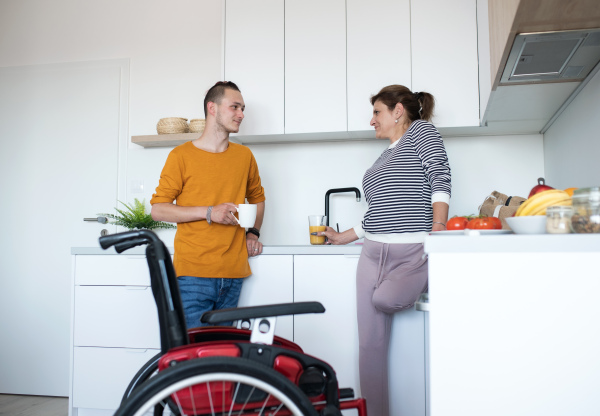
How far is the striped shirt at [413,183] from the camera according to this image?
1892 millimetres

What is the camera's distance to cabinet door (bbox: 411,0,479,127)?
2.59m

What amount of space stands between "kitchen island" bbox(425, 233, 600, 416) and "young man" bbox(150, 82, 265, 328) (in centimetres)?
112

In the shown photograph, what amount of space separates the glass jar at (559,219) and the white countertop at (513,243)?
0.13ft

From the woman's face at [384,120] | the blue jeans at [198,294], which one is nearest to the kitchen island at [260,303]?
the blue jeans at [198,294]

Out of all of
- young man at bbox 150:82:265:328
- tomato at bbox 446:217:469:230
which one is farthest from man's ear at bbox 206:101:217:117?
tomato at bbox 446:217:469:230

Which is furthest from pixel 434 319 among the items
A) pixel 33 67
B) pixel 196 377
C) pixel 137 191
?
pixel 33 67

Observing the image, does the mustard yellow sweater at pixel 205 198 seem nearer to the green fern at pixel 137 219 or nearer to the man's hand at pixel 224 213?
the man's hand at pixel 224 213

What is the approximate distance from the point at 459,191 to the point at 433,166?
1059mm

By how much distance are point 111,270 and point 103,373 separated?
1.58ft

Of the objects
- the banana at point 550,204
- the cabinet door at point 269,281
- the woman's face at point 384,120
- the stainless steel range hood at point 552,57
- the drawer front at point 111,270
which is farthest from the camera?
the drawer front at point 111,270

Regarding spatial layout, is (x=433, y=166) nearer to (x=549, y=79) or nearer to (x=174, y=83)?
(x=549, y=79)

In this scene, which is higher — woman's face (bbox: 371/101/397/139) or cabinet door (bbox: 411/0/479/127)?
cabinet door (bbox: 411/0/479/127)

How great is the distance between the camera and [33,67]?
3432 mm

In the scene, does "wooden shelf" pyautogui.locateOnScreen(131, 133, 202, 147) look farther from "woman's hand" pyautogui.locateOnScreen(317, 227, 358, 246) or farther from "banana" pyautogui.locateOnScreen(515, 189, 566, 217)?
"banana" pyautogui.locateOnScreen(515, 189, 566, 217)
